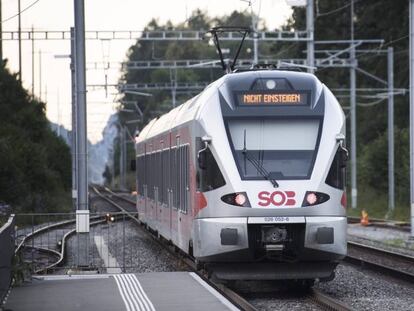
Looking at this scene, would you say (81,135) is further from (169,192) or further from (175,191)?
(169,192)

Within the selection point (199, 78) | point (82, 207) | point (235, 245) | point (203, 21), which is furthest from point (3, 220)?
point (203, 21)

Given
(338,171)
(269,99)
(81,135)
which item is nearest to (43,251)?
(81,135)

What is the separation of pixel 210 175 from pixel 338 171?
1849mm

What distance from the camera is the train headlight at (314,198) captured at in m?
14.9

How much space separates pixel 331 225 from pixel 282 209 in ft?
2.53

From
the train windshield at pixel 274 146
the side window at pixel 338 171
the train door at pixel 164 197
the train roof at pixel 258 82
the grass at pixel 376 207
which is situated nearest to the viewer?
the train windshield at pixel 274 146

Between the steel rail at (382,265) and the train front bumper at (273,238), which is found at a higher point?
the train front bumper at (273,238)

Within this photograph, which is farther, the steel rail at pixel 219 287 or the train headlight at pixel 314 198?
the train headlight at pixel 314 198

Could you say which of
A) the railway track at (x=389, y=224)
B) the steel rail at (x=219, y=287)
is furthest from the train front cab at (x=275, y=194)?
the railway track at (x=389, y=224)

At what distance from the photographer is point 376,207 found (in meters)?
47.5

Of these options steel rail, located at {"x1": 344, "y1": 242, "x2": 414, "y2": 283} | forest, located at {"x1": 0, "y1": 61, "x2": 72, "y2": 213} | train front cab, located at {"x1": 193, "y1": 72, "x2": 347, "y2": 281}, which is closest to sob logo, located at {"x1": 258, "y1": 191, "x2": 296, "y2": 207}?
train front cab, located at {"x1": 193, "y1": 72, "x2": 347, "y2": 281}

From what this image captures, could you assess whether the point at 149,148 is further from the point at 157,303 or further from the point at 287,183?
the point at 157,303

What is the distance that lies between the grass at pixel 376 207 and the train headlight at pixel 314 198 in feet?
80.9

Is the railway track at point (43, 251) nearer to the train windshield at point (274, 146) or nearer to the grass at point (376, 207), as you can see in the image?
the train windshield at point (274, 146)
